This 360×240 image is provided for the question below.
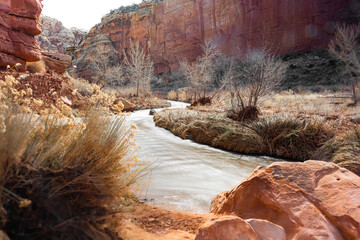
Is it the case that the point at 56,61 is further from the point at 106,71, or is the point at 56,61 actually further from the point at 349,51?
the point at 349,51

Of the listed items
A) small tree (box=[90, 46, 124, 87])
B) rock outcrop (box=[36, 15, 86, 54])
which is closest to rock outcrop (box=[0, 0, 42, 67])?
small tree (box=[90, 46, 124, 87])

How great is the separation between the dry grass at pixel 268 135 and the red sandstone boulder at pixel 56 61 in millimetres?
9067

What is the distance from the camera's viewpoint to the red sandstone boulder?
438 inches

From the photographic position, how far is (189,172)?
13.1 feet

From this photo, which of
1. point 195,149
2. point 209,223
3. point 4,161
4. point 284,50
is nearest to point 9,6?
point 195,149

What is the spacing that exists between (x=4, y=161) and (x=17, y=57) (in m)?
9.30

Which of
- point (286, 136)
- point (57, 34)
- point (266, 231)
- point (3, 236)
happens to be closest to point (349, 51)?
point (286, 136)

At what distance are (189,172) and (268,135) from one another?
307cm

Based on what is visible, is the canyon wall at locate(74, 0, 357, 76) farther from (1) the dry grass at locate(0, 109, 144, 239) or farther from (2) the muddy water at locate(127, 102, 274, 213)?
(1) the dry grass at locate(0, 109, 144, 239)

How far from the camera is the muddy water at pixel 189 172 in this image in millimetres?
2744

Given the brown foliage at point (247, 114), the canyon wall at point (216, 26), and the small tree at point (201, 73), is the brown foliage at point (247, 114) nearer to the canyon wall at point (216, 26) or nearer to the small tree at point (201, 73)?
the canyon wall at point (216, 26)

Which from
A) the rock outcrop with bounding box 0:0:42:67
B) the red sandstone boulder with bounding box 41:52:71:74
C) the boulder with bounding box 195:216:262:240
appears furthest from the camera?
the red sandstone boulder with bounding box 41:52:71:74

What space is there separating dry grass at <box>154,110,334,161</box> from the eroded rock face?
11.4 ft

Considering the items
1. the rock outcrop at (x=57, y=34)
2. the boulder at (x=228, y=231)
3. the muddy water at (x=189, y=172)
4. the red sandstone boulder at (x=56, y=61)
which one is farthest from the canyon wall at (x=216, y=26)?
the rock outcrop at (x=57, y=34)
